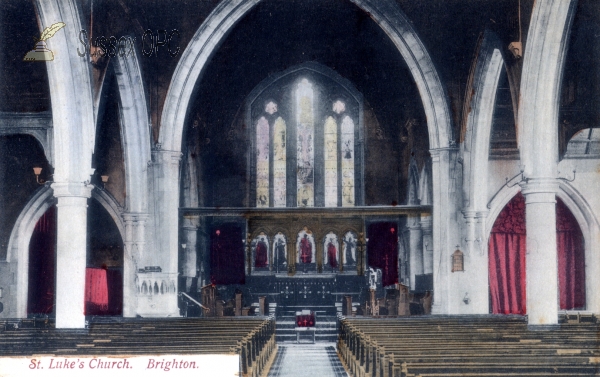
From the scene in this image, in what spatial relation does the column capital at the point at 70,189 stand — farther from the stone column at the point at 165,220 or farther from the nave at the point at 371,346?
the stone column at the point at 165,220

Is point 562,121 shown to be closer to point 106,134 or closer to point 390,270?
point 390,270

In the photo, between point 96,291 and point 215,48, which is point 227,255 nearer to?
point 96,291

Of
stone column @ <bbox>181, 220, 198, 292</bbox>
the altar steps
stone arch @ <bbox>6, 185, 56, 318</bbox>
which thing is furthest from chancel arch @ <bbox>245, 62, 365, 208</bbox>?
stone arch @ <bbox>6, 185, 56, 318</bbox>

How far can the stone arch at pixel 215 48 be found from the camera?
685 inches

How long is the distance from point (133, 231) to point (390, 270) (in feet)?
29.6

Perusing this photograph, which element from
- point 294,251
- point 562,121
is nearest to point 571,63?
point 562,121

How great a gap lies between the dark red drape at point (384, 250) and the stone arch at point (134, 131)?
8608mm

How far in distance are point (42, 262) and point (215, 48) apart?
287 inches

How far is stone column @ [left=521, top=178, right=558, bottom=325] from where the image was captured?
12.2m

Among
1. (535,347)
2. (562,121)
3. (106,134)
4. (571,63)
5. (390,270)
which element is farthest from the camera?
(390,270)

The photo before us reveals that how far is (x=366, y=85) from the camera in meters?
24.5

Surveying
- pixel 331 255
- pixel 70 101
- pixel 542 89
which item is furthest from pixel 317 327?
pixel 542 89

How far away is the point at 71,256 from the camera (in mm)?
12586

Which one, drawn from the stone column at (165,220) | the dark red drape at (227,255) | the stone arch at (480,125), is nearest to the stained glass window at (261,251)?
the dark red drape at (227,255)
